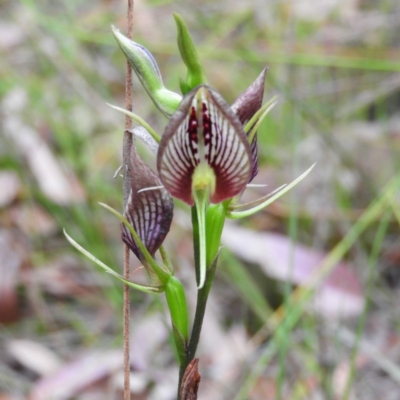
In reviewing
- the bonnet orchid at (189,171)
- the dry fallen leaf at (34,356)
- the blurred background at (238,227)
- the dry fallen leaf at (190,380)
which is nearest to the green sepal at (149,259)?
the bonnet orchid at (189,171)

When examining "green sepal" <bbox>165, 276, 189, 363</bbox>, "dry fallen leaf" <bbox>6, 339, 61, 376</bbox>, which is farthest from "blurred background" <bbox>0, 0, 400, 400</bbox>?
"green sepal" <bbox>165, 276, 189, 363</bbox>

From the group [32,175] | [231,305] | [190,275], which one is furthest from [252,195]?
[32,175]

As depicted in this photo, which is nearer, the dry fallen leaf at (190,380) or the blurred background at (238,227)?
the dry fallen leaf at (190,380)

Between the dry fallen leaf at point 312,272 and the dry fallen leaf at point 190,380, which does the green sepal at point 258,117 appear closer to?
the dry fallen leaf at point 190,380

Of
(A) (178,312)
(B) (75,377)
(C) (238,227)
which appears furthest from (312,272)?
(A) (178,312)

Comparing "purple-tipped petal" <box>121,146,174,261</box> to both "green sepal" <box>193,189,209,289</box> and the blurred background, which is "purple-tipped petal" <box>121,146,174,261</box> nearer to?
"green sepal" <box>193,189,209,289</box>

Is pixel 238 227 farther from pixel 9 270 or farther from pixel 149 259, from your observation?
pixel 149 259

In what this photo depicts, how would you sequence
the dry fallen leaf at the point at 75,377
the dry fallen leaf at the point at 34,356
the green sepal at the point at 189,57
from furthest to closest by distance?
the dry fallen leaf at the point at 34,356 → the dry fallen leaf at the point at 75,377 → the green sepal at the point at 189,57

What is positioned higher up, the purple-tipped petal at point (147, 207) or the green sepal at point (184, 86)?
the green sepal at point (184, 86)
